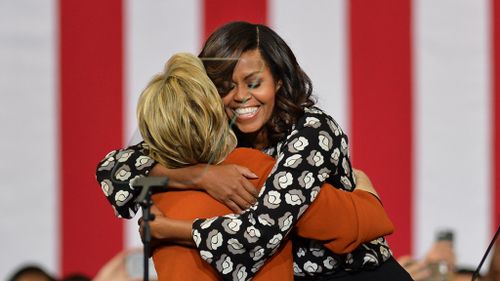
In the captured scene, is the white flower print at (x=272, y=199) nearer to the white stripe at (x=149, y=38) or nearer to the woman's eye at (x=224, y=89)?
the woman's eye at (x=224, y=89)

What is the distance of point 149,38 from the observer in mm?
4062

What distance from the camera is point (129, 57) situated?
13.3 feet

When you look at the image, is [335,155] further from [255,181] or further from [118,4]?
[118,4]

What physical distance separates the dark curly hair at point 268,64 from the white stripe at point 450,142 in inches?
77.0

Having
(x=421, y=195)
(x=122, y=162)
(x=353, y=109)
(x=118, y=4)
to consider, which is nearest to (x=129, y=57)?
(x=118, y=4)

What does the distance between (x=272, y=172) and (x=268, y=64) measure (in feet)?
0.70

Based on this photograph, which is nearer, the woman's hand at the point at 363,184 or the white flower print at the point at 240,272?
the white flower print at the point at 240,272

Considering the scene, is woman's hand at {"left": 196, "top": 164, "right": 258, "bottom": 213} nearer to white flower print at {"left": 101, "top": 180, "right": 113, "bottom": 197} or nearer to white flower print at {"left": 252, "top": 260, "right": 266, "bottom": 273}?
white flower print at {"left": 252, "top": 260, "right": 266, "bottom": 273}

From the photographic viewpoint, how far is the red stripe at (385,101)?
4113 millimetres

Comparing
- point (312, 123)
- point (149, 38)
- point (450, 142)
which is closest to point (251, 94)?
point (312, 123)
